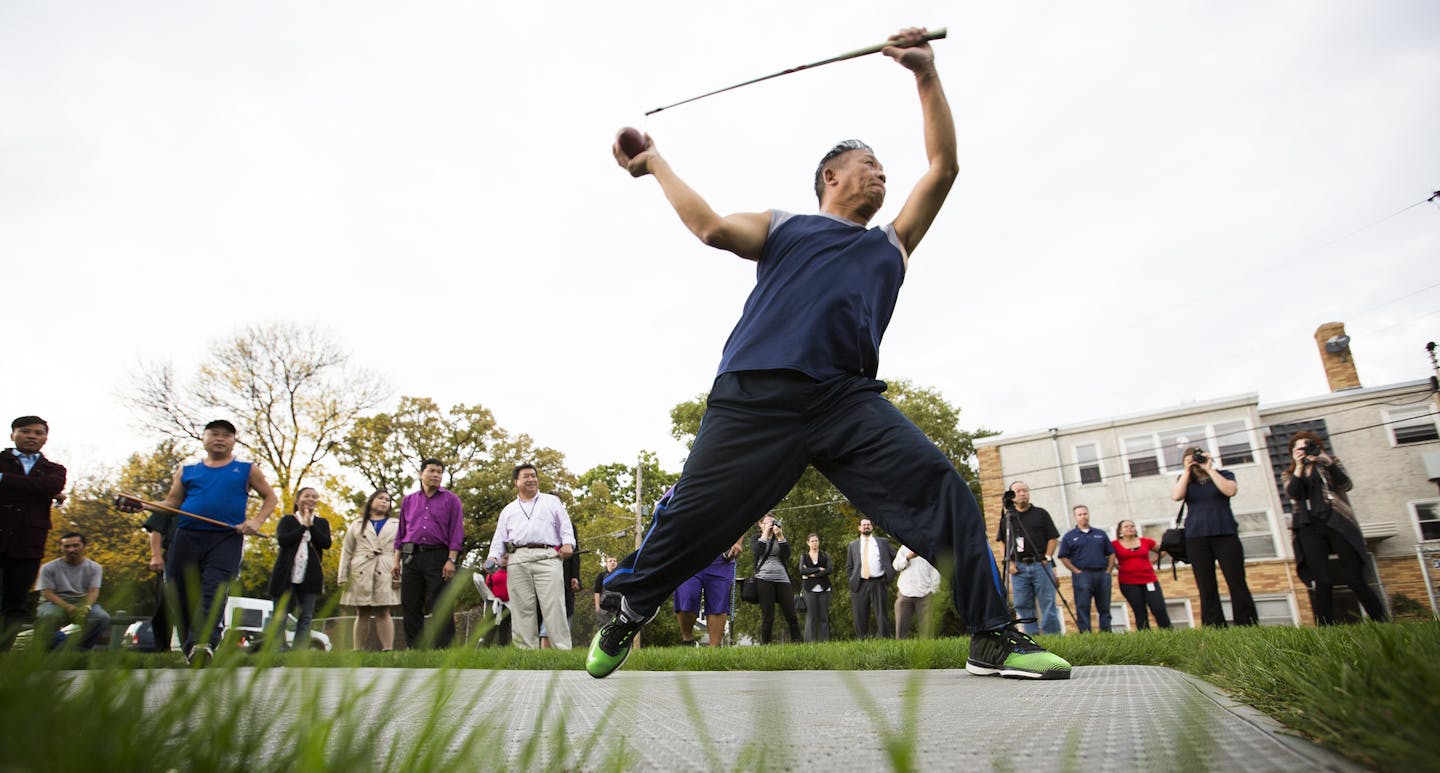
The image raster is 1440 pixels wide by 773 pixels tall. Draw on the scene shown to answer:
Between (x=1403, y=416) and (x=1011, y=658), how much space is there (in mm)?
34757

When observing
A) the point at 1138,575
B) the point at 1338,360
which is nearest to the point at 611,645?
the point at 1138,575

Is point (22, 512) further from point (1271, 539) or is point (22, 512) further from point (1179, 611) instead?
point (1271, 539)

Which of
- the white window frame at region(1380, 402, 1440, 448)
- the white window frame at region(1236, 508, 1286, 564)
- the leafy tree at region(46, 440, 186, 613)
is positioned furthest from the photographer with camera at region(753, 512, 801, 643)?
the white window frame at region(1380, 402, 1440, 448)

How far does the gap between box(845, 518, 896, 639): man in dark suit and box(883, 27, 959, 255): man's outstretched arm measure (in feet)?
30.2

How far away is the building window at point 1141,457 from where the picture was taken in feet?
104

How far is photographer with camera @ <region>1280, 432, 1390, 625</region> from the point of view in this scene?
7613 mm

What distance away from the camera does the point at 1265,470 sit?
29562mm

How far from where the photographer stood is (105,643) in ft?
3.83

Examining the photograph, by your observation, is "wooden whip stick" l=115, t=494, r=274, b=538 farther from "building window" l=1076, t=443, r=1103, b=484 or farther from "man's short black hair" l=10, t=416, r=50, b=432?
"building window" l=1076, t=443, r=1103, b=484

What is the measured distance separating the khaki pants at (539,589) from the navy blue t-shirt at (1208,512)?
21.0ft

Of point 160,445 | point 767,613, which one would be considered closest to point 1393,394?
point 767,613

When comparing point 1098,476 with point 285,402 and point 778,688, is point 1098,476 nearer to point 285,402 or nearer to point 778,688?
point 285,402

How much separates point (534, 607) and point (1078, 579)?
289 inches

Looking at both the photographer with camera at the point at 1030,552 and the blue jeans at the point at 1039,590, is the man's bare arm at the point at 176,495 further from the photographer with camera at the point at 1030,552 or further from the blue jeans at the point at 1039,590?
the blue jeans at the point at 1039,590
